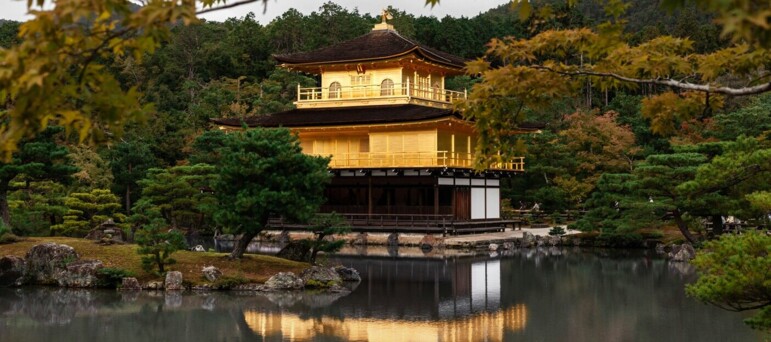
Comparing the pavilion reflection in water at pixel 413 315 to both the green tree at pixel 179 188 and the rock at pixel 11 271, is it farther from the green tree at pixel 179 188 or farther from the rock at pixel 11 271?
the green tree at pixel 179 188

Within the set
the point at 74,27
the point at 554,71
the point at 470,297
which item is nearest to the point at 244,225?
the point at 470,297

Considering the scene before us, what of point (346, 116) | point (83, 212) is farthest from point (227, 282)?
point (346, 116)

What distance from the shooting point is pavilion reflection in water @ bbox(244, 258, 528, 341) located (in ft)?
40.7

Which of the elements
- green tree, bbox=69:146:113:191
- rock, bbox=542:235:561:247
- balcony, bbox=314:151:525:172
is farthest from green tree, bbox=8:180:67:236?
rock, bbox=542:235:561:247

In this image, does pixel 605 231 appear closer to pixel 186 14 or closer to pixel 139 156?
pixel 139 156

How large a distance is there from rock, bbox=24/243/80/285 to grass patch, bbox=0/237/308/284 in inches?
15.4

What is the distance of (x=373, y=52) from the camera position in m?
33.5

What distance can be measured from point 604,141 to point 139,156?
792 inches

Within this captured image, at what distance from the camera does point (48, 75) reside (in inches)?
142

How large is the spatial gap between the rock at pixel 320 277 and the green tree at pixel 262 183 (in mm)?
1095

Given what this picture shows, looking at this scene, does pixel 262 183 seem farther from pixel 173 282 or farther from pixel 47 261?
pixel 47 261

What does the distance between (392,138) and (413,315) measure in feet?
60.1

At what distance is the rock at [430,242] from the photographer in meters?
28.3

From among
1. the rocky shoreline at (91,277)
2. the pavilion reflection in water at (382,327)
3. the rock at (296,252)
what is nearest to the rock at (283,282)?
the rocky shoreline at (91,277)
